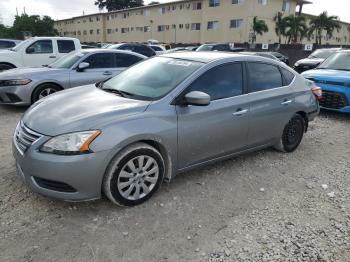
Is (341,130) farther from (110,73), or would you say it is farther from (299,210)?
(110,73)

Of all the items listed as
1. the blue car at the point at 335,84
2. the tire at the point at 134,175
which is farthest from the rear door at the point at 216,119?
the blue car at the point at 335,84

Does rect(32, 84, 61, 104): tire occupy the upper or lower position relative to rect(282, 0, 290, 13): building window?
lower

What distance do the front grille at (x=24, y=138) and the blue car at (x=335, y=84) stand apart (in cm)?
656

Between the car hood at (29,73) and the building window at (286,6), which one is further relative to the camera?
the building window at (286,6)

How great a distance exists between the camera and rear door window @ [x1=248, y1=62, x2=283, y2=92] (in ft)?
13.8

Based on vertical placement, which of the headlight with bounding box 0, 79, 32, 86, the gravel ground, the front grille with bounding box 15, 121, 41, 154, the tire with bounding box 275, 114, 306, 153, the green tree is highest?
the green tree

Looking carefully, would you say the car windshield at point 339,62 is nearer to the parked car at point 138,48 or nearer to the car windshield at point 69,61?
the car windshield at point 69,61

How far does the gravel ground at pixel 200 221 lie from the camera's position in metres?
2.69

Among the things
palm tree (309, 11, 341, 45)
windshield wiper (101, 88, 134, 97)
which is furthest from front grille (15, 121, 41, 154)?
palm tree (309, 11, 341, 45)

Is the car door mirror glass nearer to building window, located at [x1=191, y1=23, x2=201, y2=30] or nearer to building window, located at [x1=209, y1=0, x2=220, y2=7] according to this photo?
building window, located at [x1=209, y1=0, x2=220, y2=7]

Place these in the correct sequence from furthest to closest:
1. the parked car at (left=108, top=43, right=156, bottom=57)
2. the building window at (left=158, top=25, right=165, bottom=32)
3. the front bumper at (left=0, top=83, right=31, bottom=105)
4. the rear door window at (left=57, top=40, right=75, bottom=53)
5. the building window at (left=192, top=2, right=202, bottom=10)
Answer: the building window at (left=158, top=25, right=165, bottom=32)
the building window at (left=192, top=2, right=202, bottom=10)
the parked car at (left=108, top=43, right=156, bottom=57)
the rear door window at (left=57, top=40, right=75, bottom=53)
the front bumper at (left=0, top=83, right=31, bottom=105)

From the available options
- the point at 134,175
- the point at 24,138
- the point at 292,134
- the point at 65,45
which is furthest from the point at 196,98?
the point at 65,45

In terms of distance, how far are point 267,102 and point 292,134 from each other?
3.20ft

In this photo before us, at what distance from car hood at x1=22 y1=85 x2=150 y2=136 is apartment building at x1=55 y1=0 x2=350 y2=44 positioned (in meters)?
34.0
